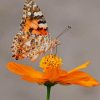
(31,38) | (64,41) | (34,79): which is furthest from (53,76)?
(64,41)

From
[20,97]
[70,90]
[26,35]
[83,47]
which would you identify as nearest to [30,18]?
[26,35]

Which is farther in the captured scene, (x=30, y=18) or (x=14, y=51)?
(x=30, y=18)

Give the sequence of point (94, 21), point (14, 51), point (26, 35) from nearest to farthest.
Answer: point (14, 51), point (26, 35), point (94, 21)

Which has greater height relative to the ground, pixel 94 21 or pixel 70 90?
pixel 94 21

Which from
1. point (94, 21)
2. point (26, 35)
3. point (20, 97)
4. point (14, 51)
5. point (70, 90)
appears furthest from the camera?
point (94, 21)

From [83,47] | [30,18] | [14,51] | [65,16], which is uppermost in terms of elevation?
[65,16]

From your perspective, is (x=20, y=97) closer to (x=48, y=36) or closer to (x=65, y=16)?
(x=65, y=16)

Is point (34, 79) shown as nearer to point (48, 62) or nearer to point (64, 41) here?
point (48, 62)

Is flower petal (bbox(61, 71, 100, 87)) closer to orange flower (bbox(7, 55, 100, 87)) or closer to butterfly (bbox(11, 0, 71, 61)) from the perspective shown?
orange flower (bbox(7, 55, 100, 87))
